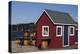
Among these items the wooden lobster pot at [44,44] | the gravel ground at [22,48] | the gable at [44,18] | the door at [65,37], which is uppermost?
the gable at [44,18]

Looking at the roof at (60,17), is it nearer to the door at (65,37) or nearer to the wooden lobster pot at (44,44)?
the door at (65,37)

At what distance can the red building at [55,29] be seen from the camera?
8.39ft

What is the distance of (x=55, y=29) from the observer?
2.63 m

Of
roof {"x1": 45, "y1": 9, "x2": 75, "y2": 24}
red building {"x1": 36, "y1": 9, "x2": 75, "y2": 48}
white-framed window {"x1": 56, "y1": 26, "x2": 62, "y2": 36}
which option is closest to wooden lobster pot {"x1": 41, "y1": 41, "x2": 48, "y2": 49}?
red building {"x1": 36, "y1": 9, "x2": 75, "y2": 48}

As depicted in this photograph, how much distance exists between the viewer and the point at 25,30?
250cm

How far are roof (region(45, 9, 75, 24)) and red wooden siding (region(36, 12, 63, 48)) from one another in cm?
6

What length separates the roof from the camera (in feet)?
8.59

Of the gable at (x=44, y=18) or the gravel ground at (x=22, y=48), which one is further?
the gable at (x=44, y=18)

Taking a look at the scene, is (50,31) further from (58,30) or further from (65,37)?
(65,37)

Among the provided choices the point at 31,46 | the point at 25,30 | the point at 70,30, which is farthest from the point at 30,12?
the point at 70,30

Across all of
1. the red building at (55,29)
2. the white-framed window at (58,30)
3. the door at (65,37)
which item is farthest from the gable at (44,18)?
the door at (65,37)

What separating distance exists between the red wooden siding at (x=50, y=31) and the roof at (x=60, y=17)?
0.06 meters

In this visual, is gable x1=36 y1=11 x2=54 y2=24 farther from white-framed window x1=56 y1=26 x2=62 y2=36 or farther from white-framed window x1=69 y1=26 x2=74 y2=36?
white-framed window x1=69 y1=26 x2=74 y2=36

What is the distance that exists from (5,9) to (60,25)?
789 millimetres
